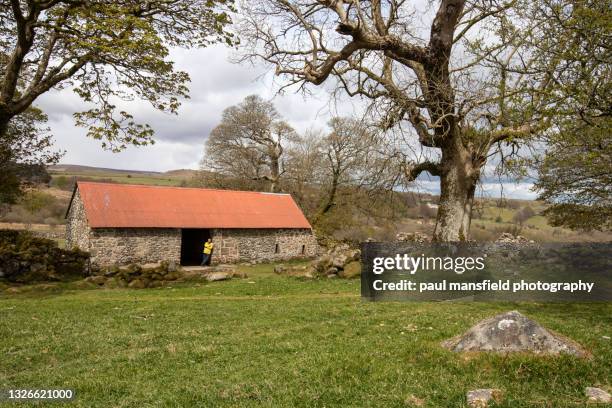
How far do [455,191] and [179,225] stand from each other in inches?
769

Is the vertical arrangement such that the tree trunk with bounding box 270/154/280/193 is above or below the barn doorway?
above

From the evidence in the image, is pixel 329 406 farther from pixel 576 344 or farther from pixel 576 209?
pixel 576 209

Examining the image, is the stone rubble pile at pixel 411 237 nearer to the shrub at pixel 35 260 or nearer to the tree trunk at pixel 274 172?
the tree trunk at pixel 274 172

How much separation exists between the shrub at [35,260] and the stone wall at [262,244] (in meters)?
8.88

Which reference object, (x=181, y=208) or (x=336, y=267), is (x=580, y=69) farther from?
(x=181, y=208)

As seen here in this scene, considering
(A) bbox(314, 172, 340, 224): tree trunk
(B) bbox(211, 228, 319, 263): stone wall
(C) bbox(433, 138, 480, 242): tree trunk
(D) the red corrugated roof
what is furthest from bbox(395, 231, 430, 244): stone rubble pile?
(C) bbox(433, 138, 480, 242): tree trunk

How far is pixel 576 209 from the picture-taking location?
789 inches

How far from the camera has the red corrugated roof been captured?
27219mm

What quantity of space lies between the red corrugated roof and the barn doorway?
2417 millimetres

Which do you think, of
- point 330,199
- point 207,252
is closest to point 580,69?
point 207,252

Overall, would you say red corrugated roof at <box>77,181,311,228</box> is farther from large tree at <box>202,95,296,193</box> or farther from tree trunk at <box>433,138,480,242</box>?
tree trunk at <box>433,138,480,242</box>

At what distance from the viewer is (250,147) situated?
149 ft

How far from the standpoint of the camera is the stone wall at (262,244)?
3105cm

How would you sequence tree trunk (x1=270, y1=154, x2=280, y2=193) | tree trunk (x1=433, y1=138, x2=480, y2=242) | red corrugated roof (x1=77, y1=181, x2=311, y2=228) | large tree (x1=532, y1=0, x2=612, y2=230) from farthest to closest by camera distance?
1. tree trunk (x1=270, y1=154, x2=280, y2=193)
2. red corrugated roof (x1=77, y1=181, x2=311, y2=228)
3. tree trunk (x1=433, y1=138, x2=480, y2=242)
4. large tree (x1=532, y1=0, x2=612, y2=230)
